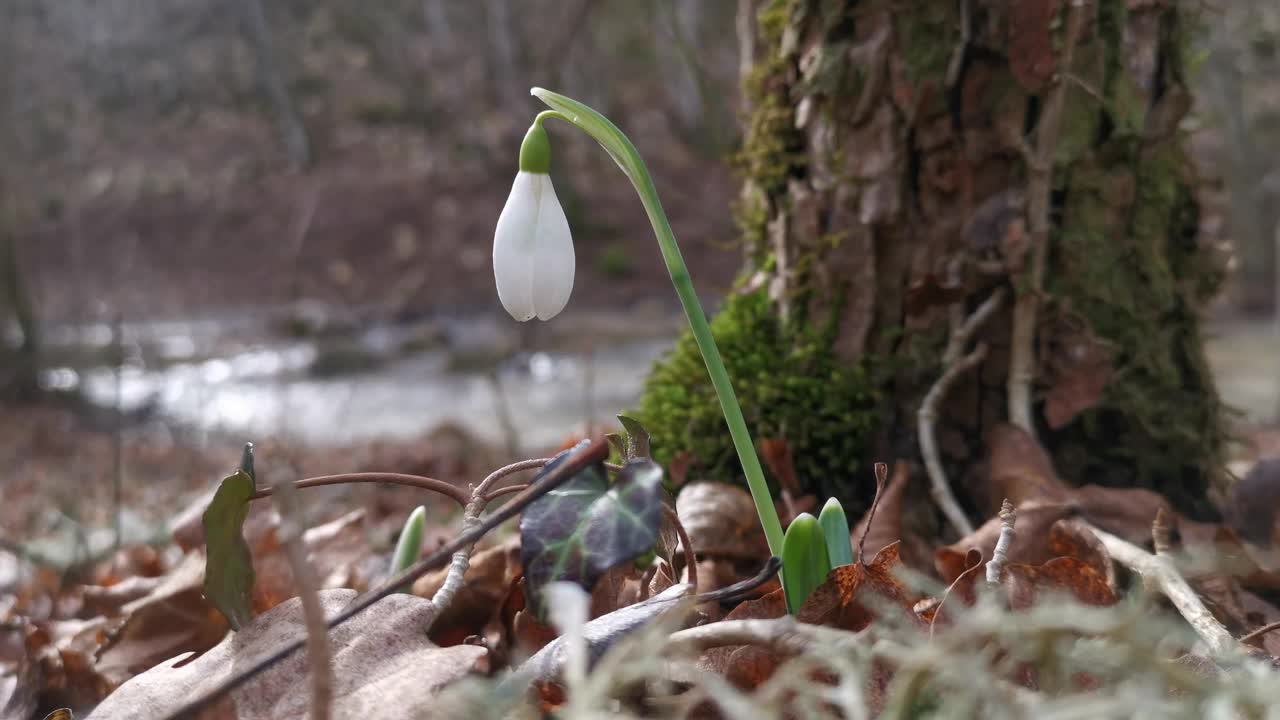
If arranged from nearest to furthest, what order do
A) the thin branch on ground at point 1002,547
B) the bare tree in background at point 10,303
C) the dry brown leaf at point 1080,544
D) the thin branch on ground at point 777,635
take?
the thin branch on ground at point 777,635
the thin branch on ground at point 1002,547
the dry brown leaf at point 1080,544
the bare tree in background at point 10,303

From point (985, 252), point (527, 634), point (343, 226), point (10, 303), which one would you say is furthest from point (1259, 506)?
point (343, 226)

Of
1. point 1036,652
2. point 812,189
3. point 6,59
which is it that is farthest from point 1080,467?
point 6,59

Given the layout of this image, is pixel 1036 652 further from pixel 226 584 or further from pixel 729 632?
pixel 226 584

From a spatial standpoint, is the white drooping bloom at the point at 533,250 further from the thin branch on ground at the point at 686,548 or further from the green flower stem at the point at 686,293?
the thin branch on ground at the point at 686,548

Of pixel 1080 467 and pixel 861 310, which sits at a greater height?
pixel 861 310

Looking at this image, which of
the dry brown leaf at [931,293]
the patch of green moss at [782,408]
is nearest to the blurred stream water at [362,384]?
the patch of green moss at [782,408]

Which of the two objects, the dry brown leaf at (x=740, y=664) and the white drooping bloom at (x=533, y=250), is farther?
the white drooping bloom at (x=533, y=250)
